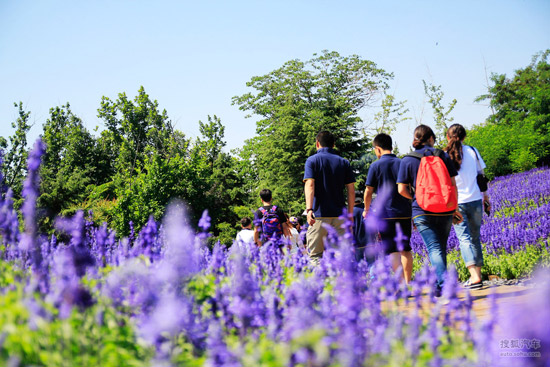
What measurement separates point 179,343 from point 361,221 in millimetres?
4266

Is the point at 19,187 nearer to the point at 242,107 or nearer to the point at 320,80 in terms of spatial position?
the point at 242,107

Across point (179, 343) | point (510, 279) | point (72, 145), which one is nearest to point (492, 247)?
point (510, 279)

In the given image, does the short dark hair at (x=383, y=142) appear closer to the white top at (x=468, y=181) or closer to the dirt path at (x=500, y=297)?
the white top at (x=468, y=181)

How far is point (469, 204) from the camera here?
5.69 metres

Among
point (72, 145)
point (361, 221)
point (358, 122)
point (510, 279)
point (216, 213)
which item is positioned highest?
point (72, 145)

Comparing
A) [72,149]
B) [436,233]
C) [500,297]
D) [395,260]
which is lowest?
[500,297]

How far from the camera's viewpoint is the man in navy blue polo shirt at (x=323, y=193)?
5.50 metres

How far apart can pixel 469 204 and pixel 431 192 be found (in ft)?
3.56

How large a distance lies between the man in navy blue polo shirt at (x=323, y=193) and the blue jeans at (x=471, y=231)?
4.85 ft

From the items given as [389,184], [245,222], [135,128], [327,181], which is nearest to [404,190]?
[389,184]

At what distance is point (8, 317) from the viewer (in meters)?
1.81

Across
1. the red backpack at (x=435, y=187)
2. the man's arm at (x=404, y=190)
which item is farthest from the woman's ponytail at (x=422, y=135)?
the man's arm at (x=404, y=190)

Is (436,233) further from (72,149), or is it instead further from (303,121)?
(72,149)

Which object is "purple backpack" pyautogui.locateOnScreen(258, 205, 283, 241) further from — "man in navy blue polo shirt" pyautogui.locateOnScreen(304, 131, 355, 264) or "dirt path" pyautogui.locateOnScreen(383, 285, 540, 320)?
"dirt path" pyautogui.locateOnScreen(383, 285, 540, 320)
